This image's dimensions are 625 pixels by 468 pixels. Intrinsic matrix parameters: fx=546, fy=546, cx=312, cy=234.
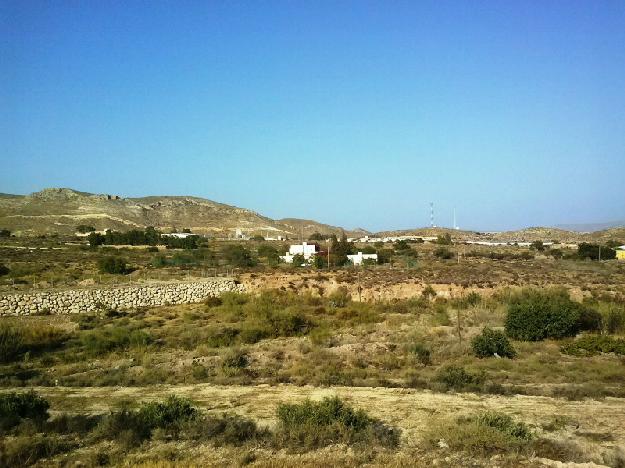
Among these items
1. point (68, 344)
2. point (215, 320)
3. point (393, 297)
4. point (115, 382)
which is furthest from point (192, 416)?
point (393, 297)

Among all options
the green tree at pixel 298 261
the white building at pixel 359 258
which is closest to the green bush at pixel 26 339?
the green tree at pixel 298 261

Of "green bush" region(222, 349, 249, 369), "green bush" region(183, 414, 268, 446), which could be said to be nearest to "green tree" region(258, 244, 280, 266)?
"green bush" region(222, 349, 249, 369)

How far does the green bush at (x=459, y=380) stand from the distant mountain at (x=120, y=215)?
373 ft

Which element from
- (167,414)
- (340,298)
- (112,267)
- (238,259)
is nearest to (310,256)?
(238,259)

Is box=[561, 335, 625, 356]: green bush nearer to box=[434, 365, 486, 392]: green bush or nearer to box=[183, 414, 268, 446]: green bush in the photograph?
box=[434, 365, 486, 392]: green bush

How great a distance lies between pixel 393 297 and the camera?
37.4 m

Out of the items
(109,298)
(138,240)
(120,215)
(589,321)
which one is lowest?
(589,321)

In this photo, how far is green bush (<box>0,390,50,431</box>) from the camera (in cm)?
1191

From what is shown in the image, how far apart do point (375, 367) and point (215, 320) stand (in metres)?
14.2

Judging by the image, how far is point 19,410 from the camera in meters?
12.3

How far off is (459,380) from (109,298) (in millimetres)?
26133

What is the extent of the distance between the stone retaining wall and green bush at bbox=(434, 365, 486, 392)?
24.6 meters

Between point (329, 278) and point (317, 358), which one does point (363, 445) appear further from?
point (329, 278)

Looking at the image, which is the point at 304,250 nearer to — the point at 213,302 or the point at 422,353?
the point at 213,302
